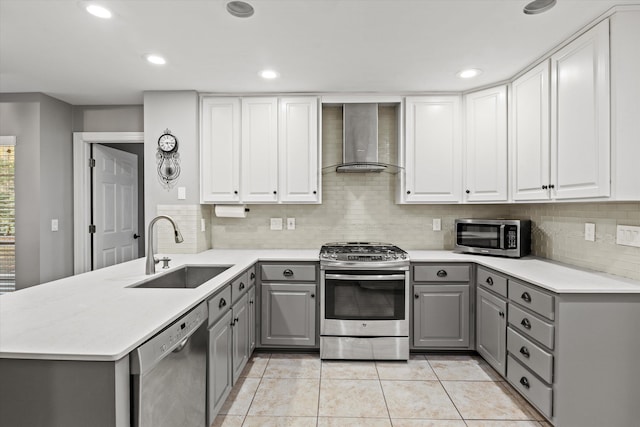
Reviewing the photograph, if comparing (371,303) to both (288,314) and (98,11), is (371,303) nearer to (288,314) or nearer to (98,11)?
(288,314)

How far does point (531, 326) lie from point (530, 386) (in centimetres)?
38

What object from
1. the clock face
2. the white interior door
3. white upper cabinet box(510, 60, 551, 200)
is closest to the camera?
white upper cabinet box(510, 60, 551, 200)

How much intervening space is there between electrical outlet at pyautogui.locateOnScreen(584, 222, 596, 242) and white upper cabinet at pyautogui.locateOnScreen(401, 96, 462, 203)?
1.04 metres

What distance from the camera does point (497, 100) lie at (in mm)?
3068

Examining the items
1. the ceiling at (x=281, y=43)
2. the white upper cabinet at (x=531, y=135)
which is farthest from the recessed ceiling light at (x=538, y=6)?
the white upper cabinet at (x=531, y=135)

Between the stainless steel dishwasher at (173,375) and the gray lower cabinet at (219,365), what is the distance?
0.22 ft

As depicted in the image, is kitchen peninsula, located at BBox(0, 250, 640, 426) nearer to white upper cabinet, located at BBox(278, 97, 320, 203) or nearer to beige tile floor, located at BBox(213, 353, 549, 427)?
beige tile floor, located at BBox(213, 353, 549, 427)

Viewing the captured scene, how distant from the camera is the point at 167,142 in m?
3.29

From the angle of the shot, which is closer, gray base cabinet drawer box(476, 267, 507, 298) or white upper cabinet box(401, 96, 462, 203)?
gray base cabinet drawer box(476, 267, 507, 298)

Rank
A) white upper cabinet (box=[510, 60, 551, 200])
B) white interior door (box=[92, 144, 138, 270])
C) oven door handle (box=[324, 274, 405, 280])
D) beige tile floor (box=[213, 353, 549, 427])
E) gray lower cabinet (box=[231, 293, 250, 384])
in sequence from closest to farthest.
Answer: beige tile floor (box=[213, 353, 549, 427]), gray lower cabinet (box=[231, 293, 250, 384]), white upper cabinet (box=[510, 60, 551, 200]), oven door handle (box=[324, 274, 405, 280]), white interior door (box=[92, 144, 138, 270])

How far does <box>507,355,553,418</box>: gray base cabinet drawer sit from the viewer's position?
2016mm

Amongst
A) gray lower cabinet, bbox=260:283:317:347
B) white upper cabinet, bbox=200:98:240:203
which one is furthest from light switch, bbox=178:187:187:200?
gray lower cabinet, bbox=260:283:317:347

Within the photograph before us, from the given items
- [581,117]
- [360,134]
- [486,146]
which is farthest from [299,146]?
[581,117]

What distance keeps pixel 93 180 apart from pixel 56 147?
0.46 meters
